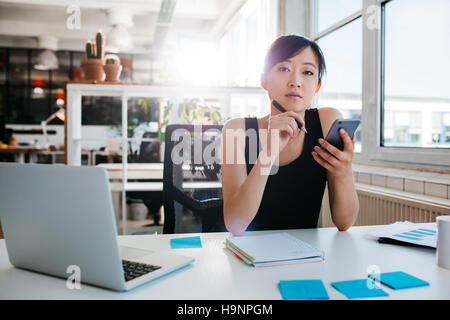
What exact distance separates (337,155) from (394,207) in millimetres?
1055

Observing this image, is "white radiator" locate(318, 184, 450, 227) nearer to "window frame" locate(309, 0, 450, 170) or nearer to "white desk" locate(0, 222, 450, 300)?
"window frame" locate(309, 0, 450, 170)

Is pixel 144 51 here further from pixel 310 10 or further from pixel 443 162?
pixel 443 162

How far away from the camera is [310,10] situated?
11.7 feet

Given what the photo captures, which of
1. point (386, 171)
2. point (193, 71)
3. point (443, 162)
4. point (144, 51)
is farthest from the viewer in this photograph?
point (144, 51)

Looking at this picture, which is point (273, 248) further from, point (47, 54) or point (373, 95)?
point (47, 54)

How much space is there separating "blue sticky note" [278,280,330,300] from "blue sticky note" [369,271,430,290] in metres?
0.13

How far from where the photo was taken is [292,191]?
4.54 feet

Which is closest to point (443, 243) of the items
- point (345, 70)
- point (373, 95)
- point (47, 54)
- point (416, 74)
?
point (416, 74)

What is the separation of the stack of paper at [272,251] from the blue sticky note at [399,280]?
0.47 ft

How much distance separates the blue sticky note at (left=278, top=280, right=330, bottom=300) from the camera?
2.15 ft

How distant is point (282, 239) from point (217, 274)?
0.27m

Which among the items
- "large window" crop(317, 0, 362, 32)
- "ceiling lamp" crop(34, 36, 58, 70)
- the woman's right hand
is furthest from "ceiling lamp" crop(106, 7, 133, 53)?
the woman's right hand

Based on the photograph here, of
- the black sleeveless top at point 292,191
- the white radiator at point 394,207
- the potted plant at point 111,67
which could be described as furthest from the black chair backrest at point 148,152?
the black sleeveless top at point 292,191
